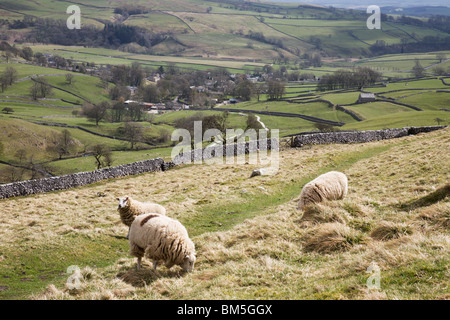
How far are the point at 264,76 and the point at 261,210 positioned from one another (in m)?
182

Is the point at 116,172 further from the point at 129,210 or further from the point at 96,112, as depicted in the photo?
the point at 96,112

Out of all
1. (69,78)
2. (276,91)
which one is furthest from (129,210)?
(69,78)

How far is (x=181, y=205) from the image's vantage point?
18672 millimetres

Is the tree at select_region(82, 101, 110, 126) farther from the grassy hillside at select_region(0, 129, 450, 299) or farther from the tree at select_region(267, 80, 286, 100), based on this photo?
the grassy hillside at select_region(0, 129, 450, 299)

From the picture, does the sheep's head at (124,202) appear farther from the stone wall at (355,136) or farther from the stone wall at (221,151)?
the stone wall at (355,136)

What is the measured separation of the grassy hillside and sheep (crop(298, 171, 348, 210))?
1.87 ft

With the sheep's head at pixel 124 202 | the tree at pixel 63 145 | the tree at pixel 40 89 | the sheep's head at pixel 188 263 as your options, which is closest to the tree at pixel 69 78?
the tree at pixel 40 89

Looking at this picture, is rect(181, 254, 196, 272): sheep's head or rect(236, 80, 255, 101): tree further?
rect(236, 80, 255, 101): tree

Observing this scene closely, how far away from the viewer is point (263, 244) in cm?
1059

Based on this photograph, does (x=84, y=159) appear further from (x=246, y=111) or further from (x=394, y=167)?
(x=394, y=167)

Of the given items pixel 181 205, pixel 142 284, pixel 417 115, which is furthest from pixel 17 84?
pixel 142 284

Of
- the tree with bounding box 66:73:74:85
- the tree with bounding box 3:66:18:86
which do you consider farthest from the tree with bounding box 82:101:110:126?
the tree with bounding box 66:73:74:85

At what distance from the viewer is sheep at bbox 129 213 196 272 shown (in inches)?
387

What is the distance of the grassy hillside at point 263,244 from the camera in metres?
7.44
